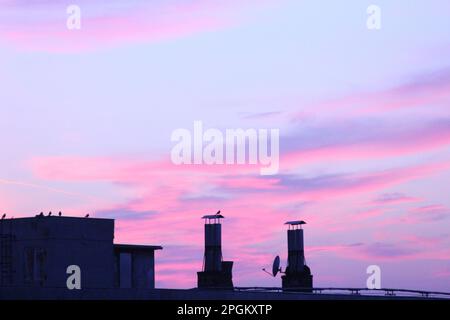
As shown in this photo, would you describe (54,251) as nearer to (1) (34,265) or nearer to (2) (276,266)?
(1) (34,265)

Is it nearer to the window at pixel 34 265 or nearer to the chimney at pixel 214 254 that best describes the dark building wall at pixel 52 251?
the window at pixel 34 265

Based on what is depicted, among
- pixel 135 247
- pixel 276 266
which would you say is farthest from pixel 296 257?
pixel 135 247

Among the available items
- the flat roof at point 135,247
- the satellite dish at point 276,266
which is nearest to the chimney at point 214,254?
the satellite dish at point 276,266

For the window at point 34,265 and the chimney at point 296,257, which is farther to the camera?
the chimney at point 296,257

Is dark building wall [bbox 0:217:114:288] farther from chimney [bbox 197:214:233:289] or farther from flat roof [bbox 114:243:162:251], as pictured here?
chimney [bbox 197:214:233:289]
